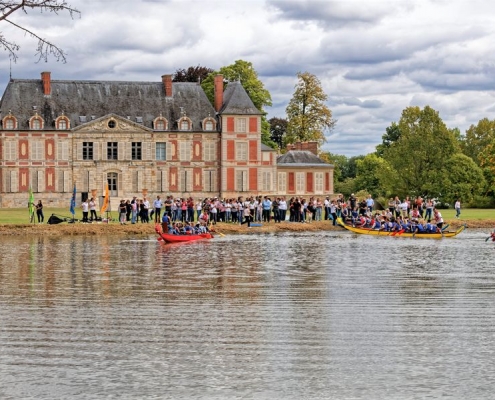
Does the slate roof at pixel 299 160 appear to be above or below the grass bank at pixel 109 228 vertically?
above

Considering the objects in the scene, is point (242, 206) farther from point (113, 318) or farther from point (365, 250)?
point (113, 318)

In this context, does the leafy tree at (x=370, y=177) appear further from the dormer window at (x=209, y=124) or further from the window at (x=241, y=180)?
the dormer window at (x=209, y=124)

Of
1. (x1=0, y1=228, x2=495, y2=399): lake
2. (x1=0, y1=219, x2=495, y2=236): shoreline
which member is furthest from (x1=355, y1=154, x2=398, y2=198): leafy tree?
(x1=0, y1=228, x2=495, y2=399): lake

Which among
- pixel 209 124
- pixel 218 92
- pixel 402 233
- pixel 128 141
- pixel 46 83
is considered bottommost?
pixel 402 233

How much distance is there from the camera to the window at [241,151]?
91375 millimetres

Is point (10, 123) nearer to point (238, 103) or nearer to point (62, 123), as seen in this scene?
point (62, 123)

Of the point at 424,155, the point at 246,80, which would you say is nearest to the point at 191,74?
the point at 246,80

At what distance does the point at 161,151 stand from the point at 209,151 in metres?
4.41

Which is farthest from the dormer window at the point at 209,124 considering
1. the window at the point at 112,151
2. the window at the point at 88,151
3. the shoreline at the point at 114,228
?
the shoreline at the point at 114,228

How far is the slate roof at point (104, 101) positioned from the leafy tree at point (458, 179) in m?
22.1

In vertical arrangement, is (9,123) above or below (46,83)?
below

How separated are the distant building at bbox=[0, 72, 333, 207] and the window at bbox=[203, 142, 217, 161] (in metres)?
0.09

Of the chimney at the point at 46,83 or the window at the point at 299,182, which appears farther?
the window at the point at 299,182

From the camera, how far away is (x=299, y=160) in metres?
94.6
